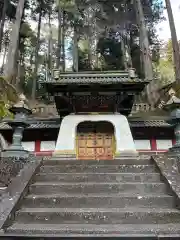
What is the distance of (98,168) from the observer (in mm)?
6328

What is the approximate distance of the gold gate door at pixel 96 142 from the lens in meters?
11.3

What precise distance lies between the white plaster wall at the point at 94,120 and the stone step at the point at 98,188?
469cm

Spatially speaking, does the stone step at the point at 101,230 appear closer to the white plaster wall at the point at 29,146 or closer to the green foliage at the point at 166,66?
the white plaster wall at the point at 29,146

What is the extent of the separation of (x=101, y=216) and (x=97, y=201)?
465 millimetres

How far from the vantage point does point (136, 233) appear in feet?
12.2

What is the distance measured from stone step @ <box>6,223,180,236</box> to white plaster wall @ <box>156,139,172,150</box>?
9.57 metres

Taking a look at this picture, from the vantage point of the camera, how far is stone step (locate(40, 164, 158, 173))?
616 centimetres

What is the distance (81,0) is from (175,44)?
814 centimetres

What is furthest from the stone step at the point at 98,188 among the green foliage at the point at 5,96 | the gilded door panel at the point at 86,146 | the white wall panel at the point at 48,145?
the green foliage at the point at 5,96

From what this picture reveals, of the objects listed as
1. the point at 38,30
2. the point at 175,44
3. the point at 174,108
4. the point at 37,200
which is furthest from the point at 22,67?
the point at 37,200

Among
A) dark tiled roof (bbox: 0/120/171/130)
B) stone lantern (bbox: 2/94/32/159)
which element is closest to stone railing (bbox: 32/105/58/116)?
dark tiled roof (bbox: 0/120/171/130)

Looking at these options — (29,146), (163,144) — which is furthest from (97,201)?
(163,144)

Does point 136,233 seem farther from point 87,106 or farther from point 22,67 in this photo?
point 22,67

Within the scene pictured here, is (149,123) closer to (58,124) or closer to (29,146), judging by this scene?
(58,124)
